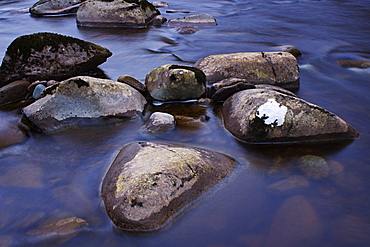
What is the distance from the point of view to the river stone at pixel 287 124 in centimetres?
489

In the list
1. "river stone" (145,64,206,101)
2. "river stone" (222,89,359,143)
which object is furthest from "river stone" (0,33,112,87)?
"river stone" (222,89,359,143)

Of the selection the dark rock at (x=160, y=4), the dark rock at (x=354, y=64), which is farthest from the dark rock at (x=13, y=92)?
the dark rock at (x=160, y=4)

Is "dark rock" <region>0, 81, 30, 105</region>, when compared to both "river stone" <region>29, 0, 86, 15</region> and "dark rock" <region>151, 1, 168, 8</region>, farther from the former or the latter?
"dark rock" <region>151, 1, 168, 8</region>

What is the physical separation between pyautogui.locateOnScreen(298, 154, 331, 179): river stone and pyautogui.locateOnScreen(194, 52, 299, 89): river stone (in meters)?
2.67

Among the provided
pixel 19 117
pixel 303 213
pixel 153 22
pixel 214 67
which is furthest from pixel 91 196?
pixel 153 22

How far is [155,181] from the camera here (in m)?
3.62

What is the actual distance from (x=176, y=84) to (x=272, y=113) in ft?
6.30

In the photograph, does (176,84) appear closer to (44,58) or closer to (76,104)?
(76,104)

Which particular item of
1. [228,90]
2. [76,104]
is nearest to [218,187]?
[228,90]

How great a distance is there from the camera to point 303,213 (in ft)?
11.8

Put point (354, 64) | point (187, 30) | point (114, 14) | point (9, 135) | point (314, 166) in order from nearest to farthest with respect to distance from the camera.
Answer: point (314, 166), point (9, 135), point (354, 64), point (187, 30), point (114, 14)

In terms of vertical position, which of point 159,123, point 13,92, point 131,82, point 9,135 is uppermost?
point 131,82

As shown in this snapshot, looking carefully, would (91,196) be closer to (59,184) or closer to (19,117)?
(59,184)

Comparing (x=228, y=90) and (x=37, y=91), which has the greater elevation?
(x=228, y=90)
